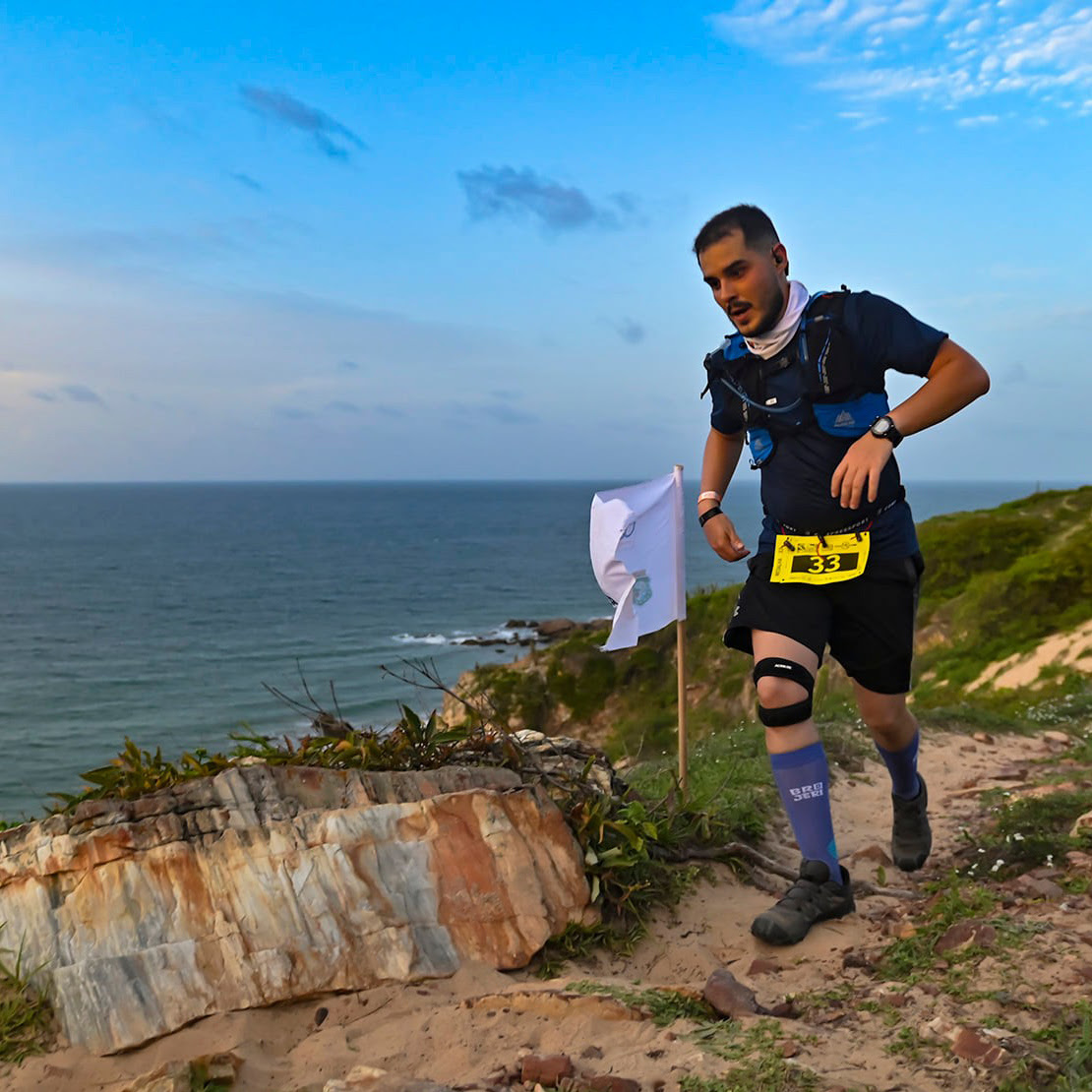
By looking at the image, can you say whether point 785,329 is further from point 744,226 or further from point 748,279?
point 744,226

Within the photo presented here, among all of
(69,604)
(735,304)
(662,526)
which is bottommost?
(69,604)

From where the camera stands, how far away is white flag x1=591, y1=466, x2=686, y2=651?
580 cm

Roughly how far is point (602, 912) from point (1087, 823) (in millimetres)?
2630

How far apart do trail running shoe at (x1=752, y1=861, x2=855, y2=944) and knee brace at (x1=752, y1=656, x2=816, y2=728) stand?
2.20 ft

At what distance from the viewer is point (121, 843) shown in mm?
3912

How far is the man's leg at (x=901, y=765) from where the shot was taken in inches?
178

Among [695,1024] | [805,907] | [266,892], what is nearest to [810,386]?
[805,907]

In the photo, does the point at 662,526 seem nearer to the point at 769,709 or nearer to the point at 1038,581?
the point at 769,709

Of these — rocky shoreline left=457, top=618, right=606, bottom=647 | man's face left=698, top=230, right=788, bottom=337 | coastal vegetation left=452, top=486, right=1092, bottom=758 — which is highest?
man's face left=698, top=230, right=788, bottom=337

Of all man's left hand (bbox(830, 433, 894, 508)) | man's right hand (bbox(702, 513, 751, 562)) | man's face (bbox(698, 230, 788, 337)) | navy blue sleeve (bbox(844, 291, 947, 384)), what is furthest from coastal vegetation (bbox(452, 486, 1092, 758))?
navy blue sleeve (bbox(844, 291, 947, 384))

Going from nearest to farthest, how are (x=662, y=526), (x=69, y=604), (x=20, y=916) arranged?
(x=20, y=916)
(x=662, y=526)
(x=69, y=604)

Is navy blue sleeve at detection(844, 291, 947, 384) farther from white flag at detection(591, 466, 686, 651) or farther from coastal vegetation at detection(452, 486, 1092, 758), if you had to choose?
coastal vegetation at detection(452, 486, 1092, 758)

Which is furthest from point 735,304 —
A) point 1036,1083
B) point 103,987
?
point 103,987

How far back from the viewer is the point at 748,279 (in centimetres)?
411
